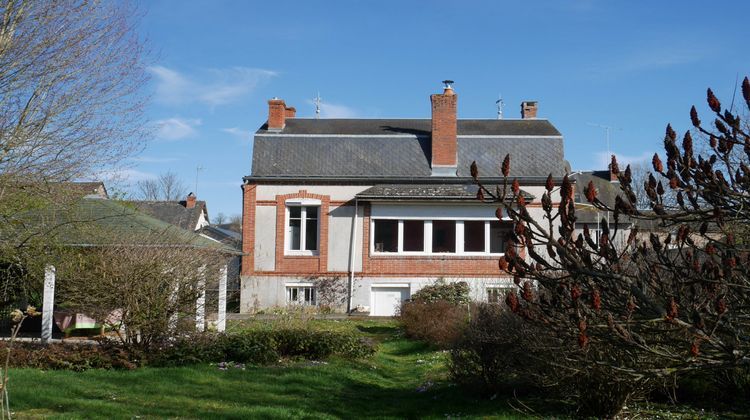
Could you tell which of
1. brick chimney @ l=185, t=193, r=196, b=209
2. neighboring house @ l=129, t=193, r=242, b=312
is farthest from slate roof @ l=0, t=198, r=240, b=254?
brick chimney @ l=185, t=193, r=196, b=209

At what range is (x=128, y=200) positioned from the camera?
17.5 m

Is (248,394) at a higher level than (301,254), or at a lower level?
lower

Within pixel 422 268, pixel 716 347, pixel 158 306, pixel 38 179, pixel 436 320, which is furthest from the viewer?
pixel 422 268

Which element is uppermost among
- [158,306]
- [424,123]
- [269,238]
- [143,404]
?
[424,123]

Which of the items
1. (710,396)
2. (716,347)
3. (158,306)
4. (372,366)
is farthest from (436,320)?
(716,347)

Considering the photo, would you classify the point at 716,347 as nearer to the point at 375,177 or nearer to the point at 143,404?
the point at 143,404

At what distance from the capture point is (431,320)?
19484 mm

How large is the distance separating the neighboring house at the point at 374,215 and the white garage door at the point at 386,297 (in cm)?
4

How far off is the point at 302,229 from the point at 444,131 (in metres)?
7.09

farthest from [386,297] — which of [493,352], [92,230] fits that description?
[493,352]

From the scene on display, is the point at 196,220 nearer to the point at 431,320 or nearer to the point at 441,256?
the point at 441,256

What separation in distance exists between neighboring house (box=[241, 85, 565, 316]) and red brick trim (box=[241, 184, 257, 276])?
0.13ft

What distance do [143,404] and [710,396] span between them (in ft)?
26.8

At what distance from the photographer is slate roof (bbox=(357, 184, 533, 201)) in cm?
2833
